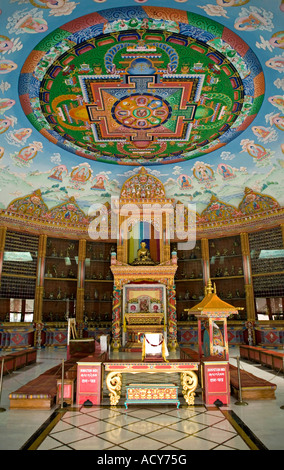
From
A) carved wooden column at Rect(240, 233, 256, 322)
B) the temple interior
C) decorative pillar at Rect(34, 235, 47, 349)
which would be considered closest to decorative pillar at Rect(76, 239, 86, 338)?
the temple interior

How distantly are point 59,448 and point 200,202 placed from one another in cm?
1394

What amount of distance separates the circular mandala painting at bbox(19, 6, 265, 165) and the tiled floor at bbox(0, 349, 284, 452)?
836 cm

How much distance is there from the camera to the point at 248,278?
51.0ft

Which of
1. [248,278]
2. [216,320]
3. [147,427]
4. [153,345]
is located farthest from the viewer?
[248,278]

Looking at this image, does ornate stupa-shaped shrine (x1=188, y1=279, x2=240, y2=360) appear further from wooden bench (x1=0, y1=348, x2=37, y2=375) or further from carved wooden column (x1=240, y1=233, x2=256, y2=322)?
carved wooden column (x1=240, y1=233, x2=256, y2=322)

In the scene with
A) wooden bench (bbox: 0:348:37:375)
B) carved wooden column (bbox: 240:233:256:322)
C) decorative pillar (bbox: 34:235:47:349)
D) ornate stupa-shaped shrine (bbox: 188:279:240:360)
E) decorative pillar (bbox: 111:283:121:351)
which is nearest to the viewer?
ornate stupa-shaped shrine (bbox: 188:279:240:360)

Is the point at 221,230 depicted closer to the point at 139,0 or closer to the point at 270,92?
the point at 270,92

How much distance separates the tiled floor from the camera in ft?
13.8

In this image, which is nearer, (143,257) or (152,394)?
(152,394)

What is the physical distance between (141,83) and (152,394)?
848cm

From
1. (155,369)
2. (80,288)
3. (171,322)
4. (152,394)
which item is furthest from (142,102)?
(80,288)

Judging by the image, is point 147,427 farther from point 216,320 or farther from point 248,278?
point 248,278

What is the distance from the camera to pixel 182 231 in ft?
56.6

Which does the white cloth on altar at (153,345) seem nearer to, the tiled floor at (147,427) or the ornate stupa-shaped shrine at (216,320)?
the tiled floor at (147,427)
